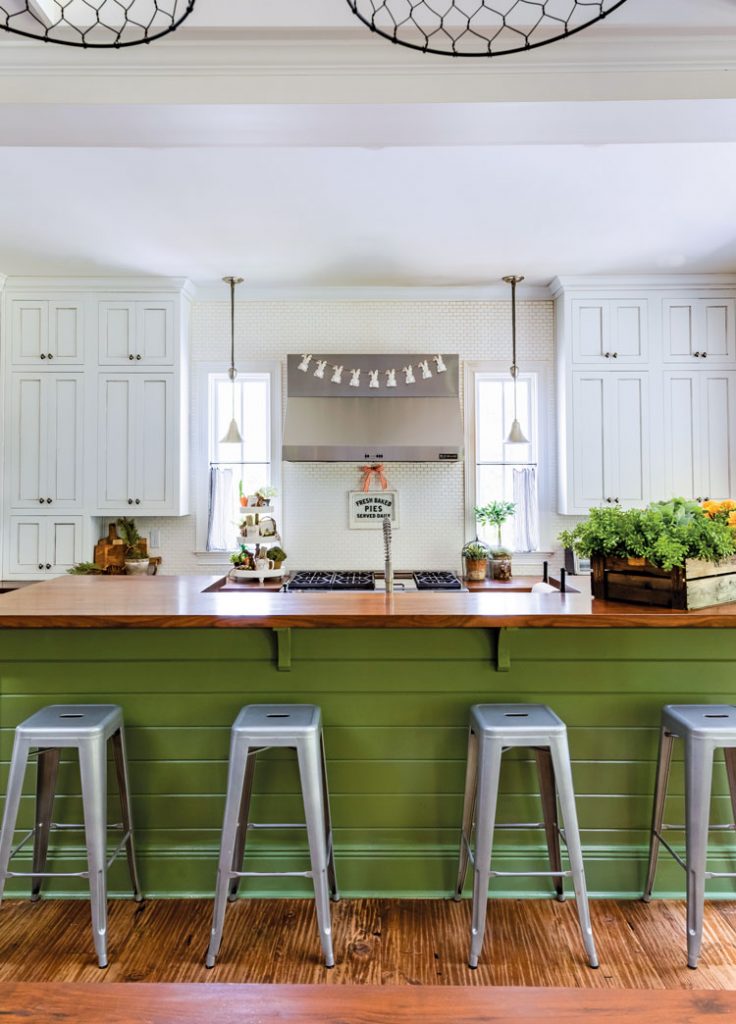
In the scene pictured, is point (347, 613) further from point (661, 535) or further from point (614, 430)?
point (614, 430)

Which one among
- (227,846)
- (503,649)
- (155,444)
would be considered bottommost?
(227,846)

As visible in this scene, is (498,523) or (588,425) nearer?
(588,425)

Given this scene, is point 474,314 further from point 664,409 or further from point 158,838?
point 158,838

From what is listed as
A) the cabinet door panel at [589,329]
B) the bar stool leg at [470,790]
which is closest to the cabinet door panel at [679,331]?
the cabinet door panel at [589,329]

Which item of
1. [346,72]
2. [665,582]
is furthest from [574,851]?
[346,72]

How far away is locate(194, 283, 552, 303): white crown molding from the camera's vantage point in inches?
185

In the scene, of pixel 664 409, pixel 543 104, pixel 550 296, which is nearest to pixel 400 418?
pixel 550 296

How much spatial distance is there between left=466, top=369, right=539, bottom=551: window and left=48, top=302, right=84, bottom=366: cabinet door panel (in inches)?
103

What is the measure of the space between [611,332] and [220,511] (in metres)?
2.88

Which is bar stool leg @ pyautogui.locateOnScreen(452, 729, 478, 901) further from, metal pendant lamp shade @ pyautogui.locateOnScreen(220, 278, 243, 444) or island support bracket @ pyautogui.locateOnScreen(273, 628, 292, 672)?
metal pendant lamp shade @ pyautogui.locateOnScreen(220, 278, 243, 444)

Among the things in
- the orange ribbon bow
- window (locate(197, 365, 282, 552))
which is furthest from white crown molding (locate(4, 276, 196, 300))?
the orange ribbon bow

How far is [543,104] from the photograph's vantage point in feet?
7.00

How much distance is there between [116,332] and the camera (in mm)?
4465

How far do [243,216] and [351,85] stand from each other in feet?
5.12
